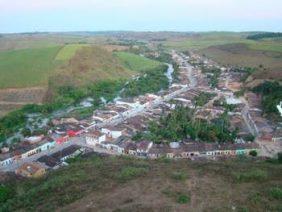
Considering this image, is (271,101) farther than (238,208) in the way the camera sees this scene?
Yes

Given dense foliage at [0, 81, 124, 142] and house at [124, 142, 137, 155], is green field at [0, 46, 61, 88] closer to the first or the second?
dense foliage at [0, 81, 124, 142]

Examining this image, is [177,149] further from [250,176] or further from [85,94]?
[85,94]

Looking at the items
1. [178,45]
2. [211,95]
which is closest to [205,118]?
[211,95]

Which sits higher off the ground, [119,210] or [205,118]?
[119,210]

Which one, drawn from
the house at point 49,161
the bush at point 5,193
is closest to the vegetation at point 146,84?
the house at point 49,161

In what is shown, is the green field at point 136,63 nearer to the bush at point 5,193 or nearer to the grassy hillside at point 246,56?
the grassy hillside at point 246,56

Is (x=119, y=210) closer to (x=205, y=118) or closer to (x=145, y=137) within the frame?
(x=145, y=137)

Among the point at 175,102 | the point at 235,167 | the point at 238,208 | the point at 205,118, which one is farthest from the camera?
the point at 175,102
